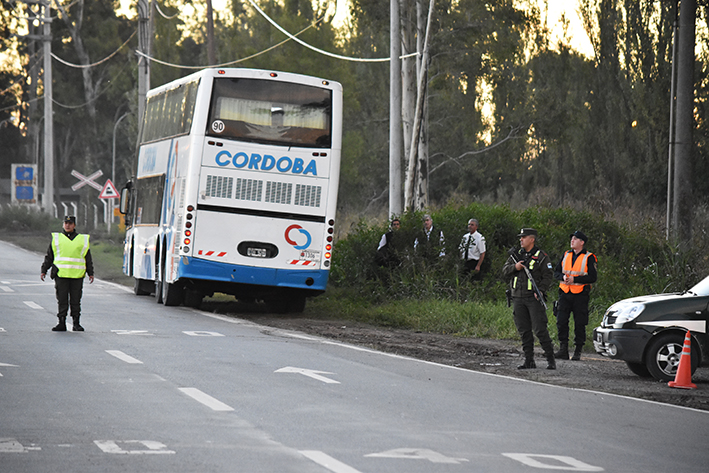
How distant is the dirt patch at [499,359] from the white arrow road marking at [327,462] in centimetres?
507

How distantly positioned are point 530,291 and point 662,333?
161 cm

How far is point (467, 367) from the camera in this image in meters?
13.7

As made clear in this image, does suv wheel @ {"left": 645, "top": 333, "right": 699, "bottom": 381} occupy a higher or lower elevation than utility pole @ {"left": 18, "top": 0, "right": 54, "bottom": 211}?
lower

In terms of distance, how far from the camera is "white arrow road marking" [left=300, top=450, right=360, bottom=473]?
23.3ft

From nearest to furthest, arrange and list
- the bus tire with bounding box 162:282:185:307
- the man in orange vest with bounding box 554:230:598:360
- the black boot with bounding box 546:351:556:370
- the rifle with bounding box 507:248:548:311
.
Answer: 1. the rifle with bounding box 507:248:548:311
2. the black boot with bounding box 546:351:556:370
3. the man in orange vest with bounding box 554:230:598:360
4. the bus tire with bounding box 162:282:185:307

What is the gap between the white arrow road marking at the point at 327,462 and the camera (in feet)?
23.3

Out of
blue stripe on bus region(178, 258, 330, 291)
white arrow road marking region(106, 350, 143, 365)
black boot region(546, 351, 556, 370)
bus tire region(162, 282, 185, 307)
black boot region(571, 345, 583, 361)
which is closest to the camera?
white arrow road marking region(106, 350, 143, 365)

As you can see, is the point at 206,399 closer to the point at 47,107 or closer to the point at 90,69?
the point at 47,107

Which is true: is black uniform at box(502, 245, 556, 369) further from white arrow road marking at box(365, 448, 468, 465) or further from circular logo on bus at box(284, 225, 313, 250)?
circular logo on bus at box(284, 225, 313, 250)

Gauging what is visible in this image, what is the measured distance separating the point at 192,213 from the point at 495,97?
A: 27.2 m

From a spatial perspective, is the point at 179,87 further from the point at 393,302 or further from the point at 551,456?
the point at 551,456

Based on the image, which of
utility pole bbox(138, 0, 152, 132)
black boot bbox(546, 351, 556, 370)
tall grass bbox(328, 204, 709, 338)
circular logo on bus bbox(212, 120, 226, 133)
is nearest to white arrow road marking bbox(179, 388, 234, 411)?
black boot bbox(546, 351, 556, 370)

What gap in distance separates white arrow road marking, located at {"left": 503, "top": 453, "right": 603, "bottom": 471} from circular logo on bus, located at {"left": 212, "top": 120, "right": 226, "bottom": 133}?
41.9 ft

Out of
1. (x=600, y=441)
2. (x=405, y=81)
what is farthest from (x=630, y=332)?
(x=405, y=81)
